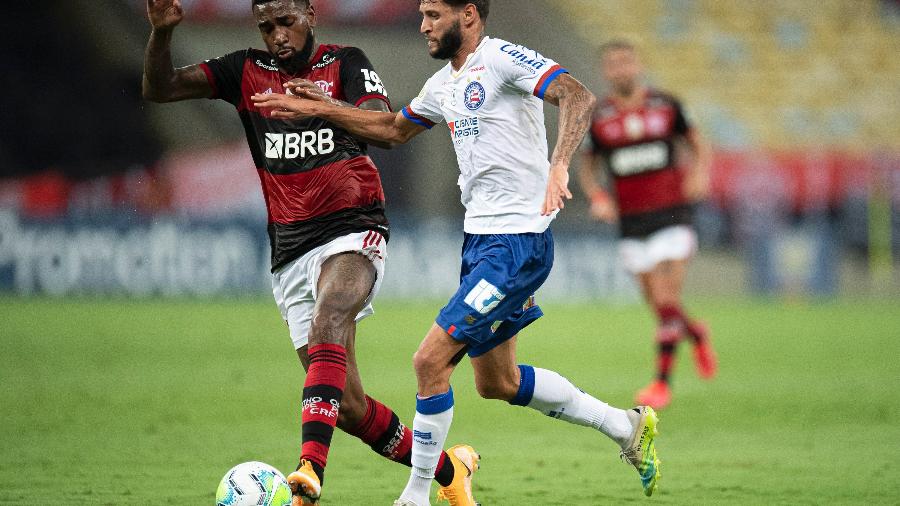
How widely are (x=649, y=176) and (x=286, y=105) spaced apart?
569cm

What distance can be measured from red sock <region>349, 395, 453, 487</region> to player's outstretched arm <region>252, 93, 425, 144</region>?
48.6 inches

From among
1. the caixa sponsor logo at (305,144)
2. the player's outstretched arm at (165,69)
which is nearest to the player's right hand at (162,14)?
the player's outstretched arm at (165,69)

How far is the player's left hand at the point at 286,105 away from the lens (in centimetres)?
550

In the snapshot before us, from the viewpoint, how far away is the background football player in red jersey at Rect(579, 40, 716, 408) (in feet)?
33.4

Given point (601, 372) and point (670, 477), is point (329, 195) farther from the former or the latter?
point (601, 372)

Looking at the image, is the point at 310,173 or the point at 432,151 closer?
the point at 310,173

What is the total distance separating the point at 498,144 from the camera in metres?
5.65

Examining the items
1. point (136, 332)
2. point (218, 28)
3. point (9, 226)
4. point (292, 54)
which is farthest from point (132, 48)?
point (292, 54)

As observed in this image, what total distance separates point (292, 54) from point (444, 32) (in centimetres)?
74

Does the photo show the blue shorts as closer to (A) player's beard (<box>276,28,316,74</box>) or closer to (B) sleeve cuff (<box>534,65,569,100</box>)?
(B) sleeve cuff (<box>534,65,569,100</box>)

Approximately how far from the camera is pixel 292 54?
5848 millimetres

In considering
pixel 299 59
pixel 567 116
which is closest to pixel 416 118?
pixel 299 59

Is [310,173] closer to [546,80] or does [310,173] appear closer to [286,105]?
[286,105]

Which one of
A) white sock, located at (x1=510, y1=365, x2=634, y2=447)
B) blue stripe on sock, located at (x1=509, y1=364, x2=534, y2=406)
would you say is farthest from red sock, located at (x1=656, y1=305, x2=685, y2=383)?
blue stripe on sock, located at (x1=509, y1=364, x2=534, y2=406)
